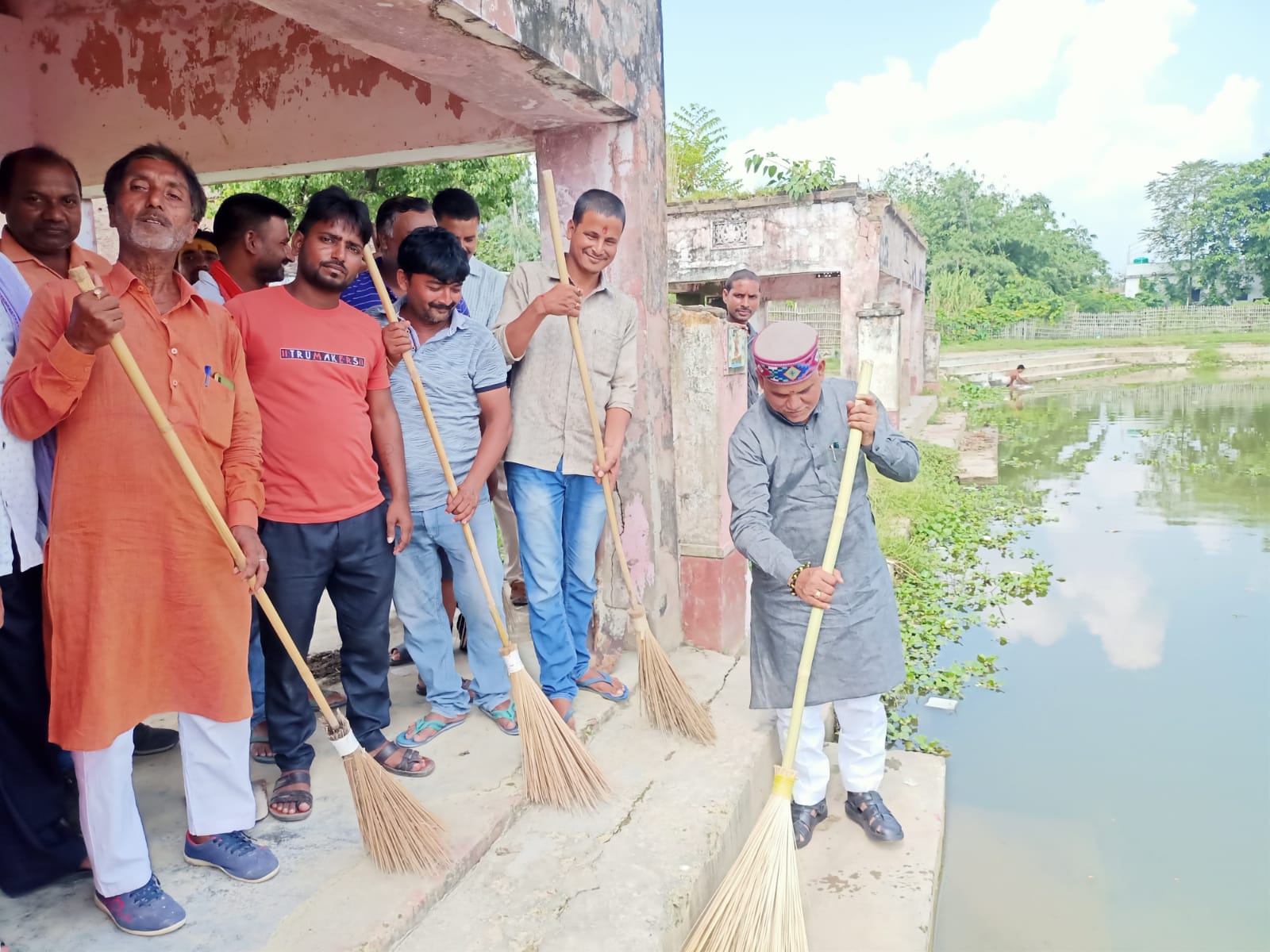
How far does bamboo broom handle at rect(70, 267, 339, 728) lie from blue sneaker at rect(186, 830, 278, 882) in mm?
461

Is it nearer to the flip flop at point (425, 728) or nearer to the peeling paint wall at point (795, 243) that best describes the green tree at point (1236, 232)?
the peeling paint wall at point (795, 243)

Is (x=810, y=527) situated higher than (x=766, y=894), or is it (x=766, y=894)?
(x=810, y=527)

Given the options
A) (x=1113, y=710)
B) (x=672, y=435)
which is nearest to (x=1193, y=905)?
(x=1113, y=710)

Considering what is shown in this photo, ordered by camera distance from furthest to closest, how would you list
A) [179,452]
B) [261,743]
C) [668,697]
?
1. [668,697]
2. [261,743]
3. [179,452]

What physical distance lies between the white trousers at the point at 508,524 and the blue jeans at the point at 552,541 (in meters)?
0.67

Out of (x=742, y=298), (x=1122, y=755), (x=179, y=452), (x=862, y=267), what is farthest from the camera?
(x=862, y=267)

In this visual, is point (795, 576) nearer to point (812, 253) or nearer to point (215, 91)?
point (215, 91)

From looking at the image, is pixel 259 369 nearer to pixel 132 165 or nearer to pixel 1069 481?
pixel 132 165

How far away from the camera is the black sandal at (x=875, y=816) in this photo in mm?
3174

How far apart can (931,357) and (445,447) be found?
19880 mm

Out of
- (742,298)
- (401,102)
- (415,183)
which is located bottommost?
(742,298)

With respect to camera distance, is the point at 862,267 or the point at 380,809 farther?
the point at 862,267

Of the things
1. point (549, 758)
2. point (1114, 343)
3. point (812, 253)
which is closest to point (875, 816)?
point (549, 758)

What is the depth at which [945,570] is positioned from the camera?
23.0 feet
